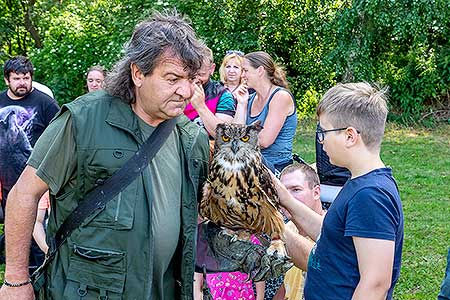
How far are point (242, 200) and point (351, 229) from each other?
2.35 feet

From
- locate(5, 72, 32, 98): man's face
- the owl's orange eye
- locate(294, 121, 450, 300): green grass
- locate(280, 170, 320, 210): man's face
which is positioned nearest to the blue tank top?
locate(280, 170, 320, 210): man's face

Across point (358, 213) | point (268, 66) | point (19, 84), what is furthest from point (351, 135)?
point (19, 84)

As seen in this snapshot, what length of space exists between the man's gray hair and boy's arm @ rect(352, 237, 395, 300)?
0.87 m

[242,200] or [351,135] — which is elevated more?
[351,135]

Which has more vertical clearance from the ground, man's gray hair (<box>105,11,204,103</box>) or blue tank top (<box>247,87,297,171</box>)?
man's gray hair (<box>105,11,204,103</box>)

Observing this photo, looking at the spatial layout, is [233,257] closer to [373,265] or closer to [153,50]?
[373,265]

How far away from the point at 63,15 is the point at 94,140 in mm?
15088

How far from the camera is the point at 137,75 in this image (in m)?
2.44

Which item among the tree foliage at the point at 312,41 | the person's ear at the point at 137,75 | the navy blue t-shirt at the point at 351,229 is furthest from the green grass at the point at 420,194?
the person's ear at the point at 137,75

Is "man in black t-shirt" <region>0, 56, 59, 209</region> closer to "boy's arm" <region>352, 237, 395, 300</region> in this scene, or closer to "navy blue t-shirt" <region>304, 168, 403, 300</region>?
"navy blue t-shirt" <region>304, 168, 403, 300</region>

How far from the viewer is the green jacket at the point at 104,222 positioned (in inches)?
92.0

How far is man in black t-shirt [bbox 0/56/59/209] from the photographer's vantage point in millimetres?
5520

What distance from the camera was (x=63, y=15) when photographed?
1666 centimetres

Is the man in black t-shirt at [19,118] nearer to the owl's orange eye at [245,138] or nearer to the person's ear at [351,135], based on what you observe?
the owl's orange eye at [245,138]
